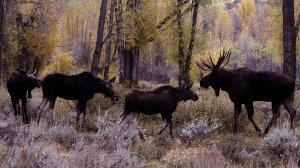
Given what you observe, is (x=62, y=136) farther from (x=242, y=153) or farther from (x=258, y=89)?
(x=258, y=89)

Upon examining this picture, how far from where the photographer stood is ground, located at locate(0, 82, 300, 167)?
18.0ft

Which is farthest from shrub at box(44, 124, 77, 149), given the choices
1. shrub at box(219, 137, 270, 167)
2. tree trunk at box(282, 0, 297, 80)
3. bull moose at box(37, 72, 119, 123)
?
tree trunk at box(282, 0, 297, 80)

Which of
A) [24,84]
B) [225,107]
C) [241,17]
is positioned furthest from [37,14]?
[241,17]

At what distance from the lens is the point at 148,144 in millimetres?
8539

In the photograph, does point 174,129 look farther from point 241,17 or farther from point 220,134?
point 241,17

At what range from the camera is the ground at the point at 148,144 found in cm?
549

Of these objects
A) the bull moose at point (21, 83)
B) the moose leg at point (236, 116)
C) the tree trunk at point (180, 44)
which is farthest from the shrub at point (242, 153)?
the tree trunk at point (180, 44)

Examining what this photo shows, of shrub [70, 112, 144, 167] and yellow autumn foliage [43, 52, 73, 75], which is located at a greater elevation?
yellow autumn foliage [43, 52, 73, 75]

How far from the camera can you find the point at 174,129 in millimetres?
10758

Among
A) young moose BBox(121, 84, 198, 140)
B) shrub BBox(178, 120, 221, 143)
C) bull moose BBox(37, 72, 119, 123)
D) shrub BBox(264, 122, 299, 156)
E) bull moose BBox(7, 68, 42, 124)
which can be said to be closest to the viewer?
shrub BBox(264, 122, 299, 156)

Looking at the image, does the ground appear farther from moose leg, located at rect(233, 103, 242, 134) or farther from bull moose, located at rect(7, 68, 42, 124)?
bull moose, located at rect(7, 68, 42, 124)

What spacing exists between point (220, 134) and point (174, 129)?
4.32 ft

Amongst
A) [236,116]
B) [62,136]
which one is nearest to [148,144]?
[62,136]

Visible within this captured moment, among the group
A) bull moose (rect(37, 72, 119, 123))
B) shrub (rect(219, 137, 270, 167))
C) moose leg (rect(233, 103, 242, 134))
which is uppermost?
bull moose (rect(37, 72, 119, 123))
